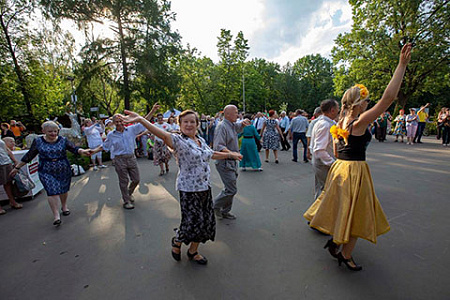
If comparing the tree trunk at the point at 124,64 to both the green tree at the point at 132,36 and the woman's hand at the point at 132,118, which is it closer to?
the green tree at the point at 132,36

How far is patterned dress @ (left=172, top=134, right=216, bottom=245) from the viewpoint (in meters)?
2.65

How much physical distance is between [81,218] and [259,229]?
3.59 meters

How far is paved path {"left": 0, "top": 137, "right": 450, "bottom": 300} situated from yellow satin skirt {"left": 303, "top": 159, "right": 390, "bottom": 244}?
0.53m

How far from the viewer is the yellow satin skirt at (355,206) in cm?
240

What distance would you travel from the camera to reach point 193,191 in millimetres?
2668

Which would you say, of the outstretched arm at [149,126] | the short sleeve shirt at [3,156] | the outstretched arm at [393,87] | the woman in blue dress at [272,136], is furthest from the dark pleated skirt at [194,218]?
the woman in blue dress at [272,136]

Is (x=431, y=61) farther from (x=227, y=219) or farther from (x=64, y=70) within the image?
(x=64, y=70)

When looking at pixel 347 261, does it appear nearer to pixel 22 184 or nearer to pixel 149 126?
pixel 149 126

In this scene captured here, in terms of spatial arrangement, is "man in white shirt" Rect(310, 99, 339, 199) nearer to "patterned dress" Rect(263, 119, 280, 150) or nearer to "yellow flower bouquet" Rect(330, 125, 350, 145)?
"yellow flower bouquet" Rect(330, 125, 350, 145)

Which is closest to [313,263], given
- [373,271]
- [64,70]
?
[373,271]

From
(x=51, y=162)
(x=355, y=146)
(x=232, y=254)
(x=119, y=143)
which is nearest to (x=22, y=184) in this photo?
(x=51, y=162)

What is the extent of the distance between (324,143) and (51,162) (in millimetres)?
4877

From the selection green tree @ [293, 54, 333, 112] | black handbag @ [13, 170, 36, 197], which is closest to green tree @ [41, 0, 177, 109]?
black handbag @ [13, 170, 36, 197]

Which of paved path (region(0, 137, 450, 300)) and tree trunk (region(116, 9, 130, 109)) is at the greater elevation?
tree trunk (region(116, 9, 130, 109))
